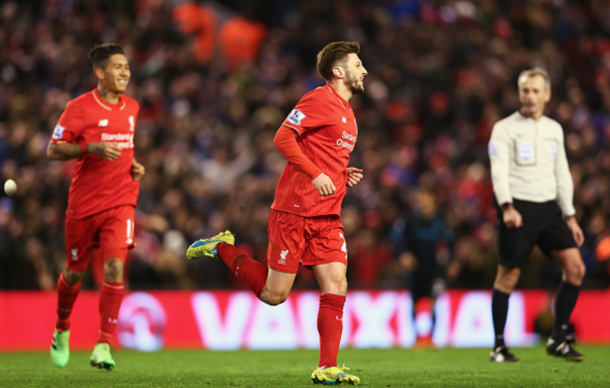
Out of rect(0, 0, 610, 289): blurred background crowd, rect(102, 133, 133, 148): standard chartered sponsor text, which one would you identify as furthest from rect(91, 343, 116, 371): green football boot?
rect(0, 0, 610, 289): blurred background crowd

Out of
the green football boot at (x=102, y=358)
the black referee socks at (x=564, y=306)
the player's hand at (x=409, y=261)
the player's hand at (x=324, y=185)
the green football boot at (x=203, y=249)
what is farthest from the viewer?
the player's hand at (x=409, y=261)

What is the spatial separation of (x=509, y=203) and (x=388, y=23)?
471 inches

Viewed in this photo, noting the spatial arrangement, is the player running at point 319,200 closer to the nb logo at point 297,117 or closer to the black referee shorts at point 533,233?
the nb logo at point 297,117

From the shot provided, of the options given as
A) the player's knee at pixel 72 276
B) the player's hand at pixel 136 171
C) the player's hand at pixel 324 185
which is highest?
the player's hand at pixel 136 171

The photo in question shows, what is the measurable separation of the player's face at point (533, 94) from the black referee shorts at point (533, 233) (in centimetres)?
84

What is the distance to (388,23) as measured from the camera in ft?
64.0

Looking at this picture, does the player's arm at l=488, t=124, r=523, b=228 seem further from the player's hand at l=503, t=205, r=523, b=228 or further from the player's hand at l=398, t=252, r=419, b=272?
the player's hand at l=398, t=252, r=419, b=272

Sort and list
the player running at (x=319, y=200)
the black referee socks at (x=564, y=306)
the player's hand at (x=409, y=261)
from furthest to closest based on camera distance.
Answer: the player's hand at (x=409, y=261) → the black referee socks at (x=564, y=306) → the player running at (x=319, y=200)

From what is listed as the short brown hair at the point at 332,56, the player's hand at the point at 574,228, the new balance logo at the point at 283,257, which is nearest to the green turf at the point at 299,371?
the new balance logo at the point at 283,257

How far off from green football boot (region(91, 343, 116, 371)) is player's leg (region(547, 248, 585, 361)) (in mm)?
4023

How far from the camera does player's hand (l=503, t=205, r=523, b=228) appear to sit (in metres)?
8.02

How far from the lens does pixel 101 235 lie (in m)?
7.77

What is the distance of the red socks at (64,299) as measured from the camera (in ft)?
26.1

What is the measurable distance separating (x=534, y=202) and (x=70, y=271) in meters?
4.18
